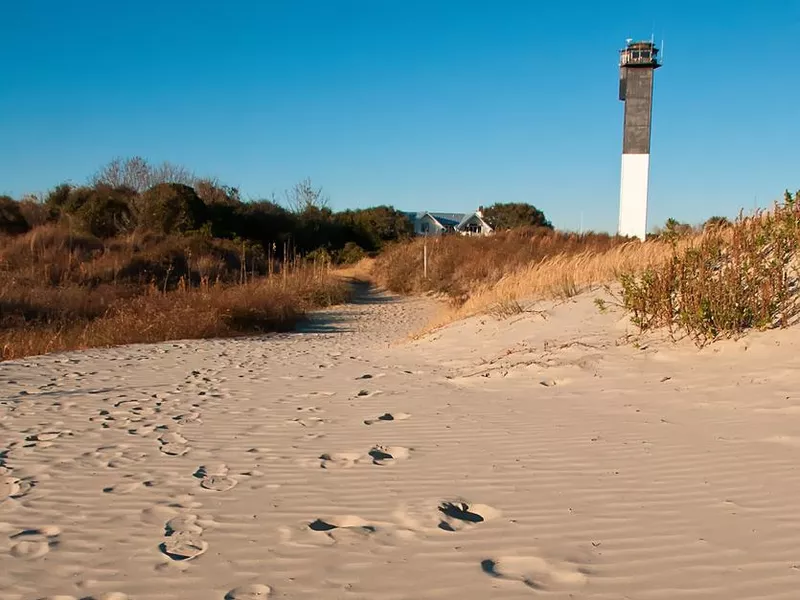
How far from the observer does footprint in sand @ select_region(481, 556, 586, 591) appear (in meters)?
2.35

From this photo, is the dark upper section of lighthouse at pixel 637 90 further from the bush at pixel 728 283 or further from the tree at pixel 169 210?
the bush at pixel 728 283

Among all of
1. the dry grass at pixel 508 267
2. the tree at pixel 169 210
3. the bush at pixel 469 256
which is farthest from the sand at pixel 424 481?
the tree at pixel 169 210

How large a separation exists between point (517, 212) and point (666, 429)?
2249 inches

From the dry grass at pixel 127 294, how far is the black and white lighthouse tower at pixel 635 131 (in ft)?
57.6

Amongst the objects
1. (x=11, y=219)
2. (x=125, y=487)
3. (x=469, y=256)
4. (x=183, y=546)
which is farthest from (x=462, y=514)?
(x=11, y=219)

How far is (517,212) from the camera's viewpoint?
196 feet

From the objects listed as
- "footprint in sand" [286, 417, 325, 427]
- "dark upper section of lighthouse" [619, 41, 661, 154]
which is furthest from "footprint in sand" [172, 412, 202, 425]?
"dark upper section of lighthouse" [619, 41, 661, 154]

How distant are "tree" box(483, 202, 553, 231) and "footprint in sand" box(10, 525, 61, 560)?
Result: 183ft

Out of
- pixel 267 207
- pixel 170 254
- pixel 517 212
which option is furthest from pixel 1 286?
pixel 517 212

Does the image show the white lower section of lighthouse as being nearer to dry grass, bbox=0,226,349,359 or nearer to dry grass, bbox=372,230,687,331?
dry grass, bbox=372,230,687,331

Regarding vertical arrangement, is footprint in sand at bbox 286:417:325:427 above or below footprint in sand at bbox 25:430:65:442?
above

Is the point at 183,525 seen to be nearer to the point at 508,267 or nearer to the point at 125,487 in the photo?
the point at 125,487

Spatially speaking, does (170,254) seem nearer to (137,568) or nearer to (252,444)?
(252,444)

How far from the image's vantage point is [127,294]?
48.0ft
